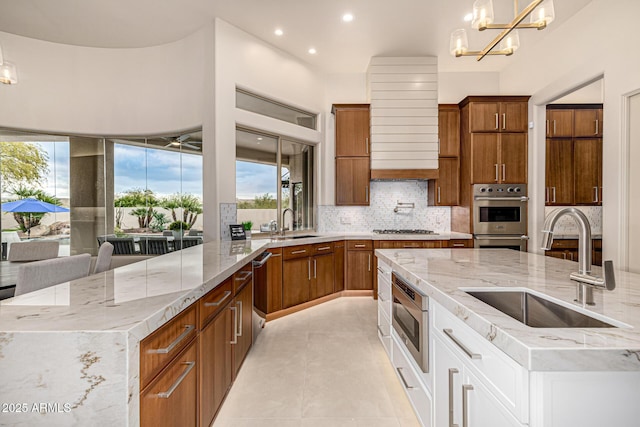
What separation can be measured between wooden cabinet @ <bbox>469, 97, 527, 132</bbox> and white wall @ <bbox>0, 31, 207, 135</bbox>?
388 centimetres

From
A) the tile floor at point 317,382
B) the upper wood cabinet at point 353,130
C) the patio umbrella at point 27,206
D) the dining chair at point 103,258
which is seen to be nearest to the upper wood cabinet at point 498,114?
the upper wood cabinet at point 353,130

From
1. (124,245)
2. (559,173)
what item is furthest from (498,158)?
(124,245)

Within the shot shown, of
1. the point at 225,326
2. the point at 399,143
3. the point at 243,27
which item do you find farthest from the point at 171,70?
the point at 225,326

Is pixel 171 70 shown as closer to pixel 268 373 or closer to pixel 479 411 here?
pixel 268 373

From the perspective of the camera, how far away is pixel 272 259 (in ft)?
12.3

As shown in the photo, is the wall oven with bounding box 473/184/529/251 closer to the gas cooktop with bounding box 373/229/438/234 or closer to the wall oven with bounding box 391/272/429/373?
the gas cooktop with bounding box 373/229/438/234

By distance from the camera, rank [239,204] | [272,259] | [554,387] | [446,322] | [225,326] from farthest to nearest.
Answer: [239,204] < [272,259] < [225,326] < [446,322] < [554,387]

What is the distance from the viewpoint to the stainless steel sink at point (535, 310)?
1215mm

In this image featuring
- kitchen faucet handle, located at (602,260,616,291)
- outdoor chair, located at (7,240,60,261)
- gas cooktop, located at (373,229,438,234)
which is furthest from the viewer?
gas cooktop, located at (373,229,438,234)

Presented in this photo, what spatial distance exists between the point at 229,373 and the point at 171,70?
4.10 m

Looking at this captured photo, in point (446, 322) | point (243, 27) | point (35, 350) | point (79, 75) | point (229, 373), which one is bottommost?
point (229, 373)

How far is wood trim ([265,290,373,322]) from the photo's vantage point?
381 cm

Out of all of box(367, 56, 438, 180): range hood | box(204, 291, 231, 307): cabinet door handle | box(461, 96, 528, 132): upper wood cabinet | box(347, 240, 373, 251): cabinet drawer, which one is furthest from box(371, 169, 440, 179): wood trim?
box(204, 291, 231, 307): cabinet door handle

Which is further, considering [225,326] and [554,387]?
[225,326]
